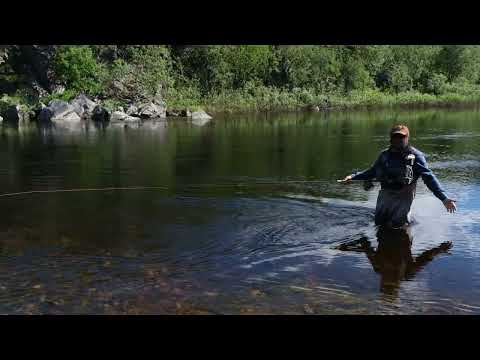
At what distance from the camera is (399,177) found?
9.75 metres

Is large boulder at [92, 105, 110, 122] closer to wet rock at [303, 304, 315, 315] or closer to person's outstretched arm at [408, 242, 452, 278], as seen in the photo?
person's outstretched arm at [408, 242, 452, 278]

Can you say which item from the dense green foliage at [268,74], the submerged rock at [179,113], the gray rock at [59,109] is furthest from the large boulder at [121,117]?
the dense green foliage at [268,74]

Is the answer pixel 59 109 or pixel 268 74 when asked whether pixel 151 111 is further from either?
pixel 268 74

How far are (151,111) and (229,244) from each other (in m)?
47.9

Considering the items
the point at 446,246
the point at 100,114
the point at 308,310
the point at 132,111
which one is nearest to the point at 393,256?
the point at 446,246

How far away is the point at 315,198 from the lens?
13.9 metres

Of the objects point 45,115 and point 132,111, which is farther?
point 132,111

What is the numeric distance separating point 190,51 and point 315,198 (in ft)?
202

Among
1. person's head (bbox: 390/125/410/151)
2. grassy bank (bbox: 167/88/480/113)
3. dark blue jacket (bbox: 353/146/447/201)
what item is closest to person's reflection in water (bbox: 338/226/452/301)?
dark blue jacket (bbox: 353/146/447/201)

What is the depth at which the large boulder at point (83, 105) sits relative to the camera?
56050mm

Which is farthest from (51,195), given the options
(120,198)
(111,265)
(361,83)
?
(361,83)

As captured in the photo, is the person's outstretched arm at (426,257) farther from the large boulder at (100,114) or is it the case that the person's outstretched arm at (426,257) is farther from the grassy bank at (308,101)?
the grassy bank at (308,101)
